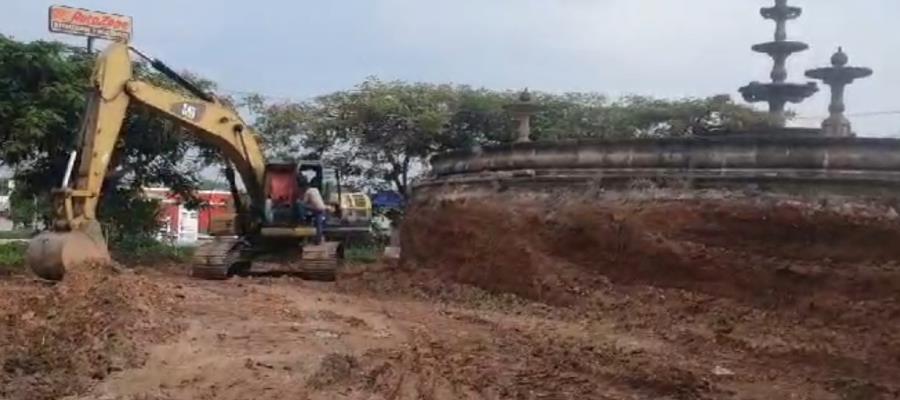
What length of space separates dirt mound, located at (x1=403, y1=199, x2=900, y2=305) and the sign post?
18158 mm

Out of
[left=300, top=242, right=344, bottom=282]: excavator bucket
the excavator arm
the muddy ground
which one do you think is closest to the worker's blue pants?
[left=300, top=242, right=344, bottom=282]: excavator bucket

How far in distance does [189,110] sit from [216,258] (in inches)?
100

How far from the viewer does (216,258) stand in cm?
1762

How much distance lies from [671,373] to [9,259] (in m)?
18.5

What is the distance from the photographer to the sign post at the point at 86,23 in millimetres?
30375

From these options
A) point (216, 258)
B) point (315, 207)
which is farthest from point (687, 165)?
point (216, 258)

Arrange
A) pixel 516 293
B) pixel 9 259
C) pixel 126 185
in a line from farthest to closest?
1. pixel 126 185
2. pixel 9 259
3. pixel 516 293

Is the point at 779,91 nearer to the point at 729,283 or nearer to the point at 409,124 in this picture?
the point at 409,124

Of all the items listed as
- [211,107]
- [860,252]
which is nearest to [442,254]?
[211,107]

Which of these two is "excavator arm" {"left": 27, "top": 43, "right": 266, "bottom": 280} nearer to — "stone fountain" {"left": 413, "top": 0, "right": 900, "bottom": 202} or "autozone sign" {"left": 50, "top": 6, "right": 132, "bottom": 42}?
"stone fountain" {"left": 413, "top": 0, "right": 900, "bottom": 202}

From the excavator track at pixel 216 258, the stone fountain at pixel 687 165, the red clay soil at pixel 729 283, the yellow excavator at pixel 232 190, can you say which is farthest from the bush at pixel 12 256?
the red clay soil at pixel 729 283

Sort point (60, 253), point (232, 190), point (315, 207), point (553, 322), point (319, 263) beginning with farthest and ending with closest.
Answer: point (232, 190), point (315, 207), point (319, 263), point (60, 253), point (553, 322)

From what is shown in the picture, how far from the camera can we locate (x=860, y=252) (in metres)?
11.4

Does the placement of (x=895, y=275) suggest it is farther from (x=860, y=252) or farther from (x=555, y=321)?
(x=555, y=321)
